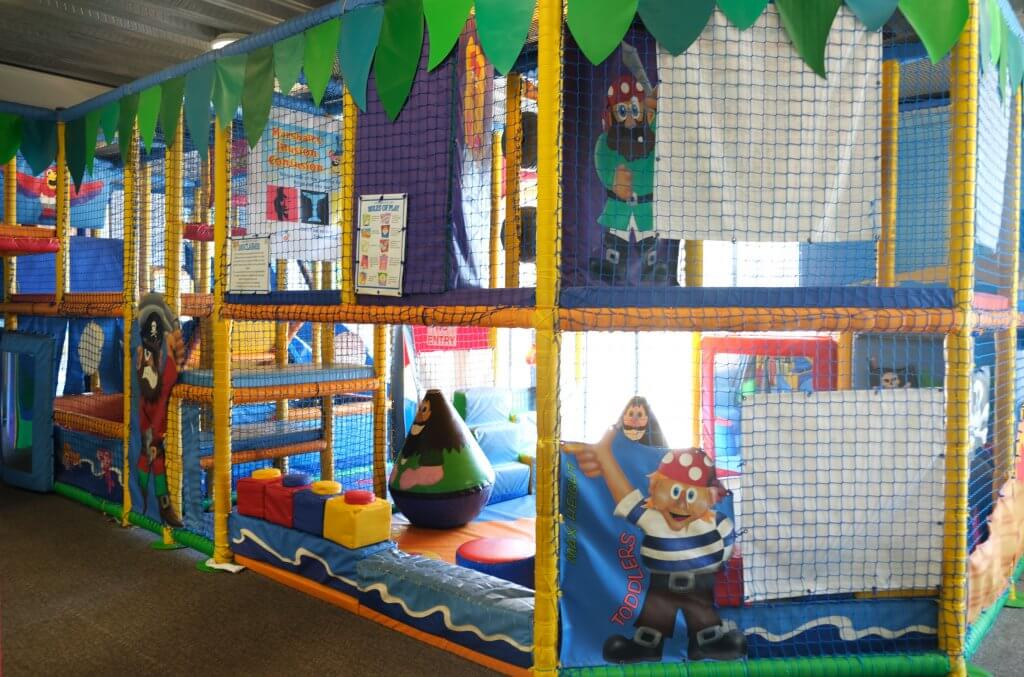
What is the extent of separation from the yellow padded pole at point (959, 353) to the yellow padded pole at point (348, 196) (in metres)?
2.51

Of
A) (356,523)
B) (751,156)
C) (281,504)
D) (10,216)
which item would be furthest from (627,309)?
(10,216)

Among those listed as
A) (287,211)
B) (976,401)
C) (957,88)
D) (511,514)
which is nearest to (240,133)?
(287,211)

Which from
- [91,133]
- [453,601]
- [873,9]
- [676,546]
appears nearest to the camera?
[873,9]

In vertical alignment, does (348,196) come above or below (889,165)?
below

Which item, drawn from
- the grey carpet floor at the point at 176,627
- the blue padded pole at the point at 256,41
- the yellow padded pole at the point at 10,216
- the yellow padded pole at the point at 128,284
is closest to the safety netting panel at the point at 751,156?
the blue padded pole at the point at 256,41

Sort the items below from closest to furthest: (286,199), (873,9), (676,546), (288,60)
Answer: (873,9) < (676,546) < (288,60) < (286,199)

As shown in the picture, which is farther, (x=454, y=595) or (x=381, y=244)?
(x=381, y=244)

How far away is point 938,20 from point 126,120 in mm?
4488

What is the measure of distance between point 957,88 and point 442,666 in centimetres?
297

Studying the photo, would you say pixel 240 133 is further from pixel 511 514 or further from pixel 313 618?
pixel 313 618

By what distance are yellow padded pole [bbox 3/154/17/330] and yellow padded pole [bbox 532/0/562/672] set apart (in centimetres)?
465

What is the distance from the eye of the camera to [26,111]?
540 centimetres

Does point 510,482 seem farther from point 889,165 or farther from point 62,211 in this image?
point 62,211

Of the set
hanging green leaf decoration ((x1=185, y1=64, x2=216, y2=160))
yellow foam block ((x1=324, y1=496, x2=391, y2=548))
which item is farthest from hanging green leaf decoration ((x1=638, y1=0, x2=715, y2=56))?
hanging green leaf decoration ((x1=185, y1=64, x2=216, y2=160))
